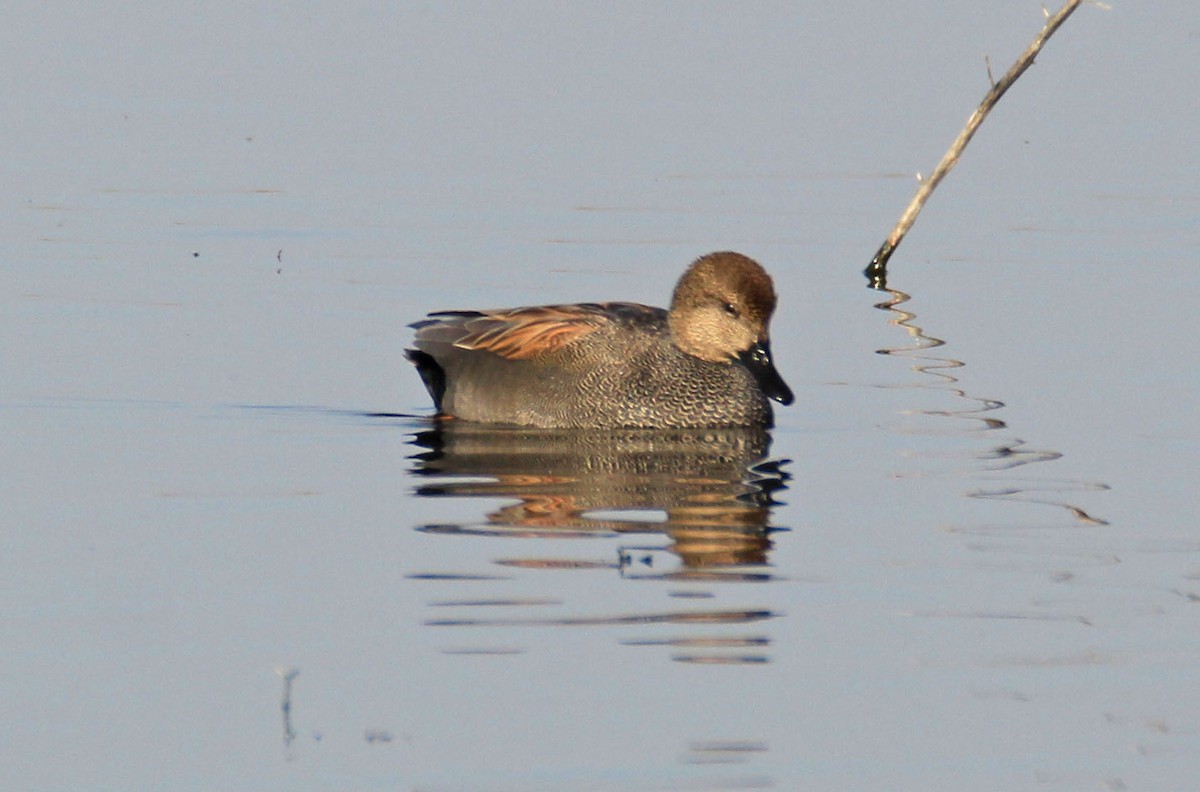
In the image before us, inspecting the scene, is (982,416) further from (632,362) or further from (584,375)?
(584,375)

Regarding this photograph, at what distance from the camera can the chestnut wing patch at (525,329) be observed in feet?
37.8

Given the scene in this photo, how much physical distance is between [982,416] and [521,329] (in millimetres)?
2426

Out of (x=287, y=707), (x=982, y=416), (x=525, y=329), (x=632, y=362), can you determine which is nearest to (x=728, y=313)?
(x=632, y=362)

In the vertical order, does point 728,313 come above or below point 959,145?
below

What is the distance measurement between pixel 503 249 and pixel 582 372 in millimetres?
4215

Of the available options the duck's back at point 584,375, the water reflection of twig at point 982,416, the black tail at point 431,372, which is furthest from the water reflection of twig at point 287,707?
the black tail at point 431,372

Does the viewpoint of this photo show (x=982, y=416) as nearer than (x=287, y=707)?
No

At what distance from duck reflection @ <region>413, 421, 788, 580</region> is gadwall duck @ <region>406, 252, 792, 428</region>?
0.12 meters

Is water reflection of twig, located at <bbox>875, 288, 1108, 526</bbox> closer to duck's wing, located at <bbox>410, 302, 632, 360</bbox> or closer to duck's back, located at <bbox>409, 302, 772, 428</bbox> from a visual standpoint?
duck's back, located at <bbox>409, 302, 772, 428</bbox>

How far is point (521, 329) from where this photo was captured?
11.6 meters

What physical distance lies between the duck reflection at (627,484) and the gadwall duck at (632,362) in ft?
0.40

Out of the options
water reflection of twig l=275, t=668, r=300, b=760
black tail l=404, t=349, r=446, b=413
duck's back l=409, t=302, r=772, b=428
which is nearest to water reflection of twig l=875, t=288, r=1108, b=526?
duck's back l=409, t=302, r=772, b=428

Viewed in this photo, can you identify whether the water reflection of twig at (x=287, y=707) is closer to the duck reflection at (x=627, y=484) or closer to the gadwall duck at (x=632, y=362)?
the duck reflection at (x=627, y=484)

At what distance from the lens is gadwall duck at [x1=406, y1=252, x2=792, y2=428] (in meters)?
11.3
